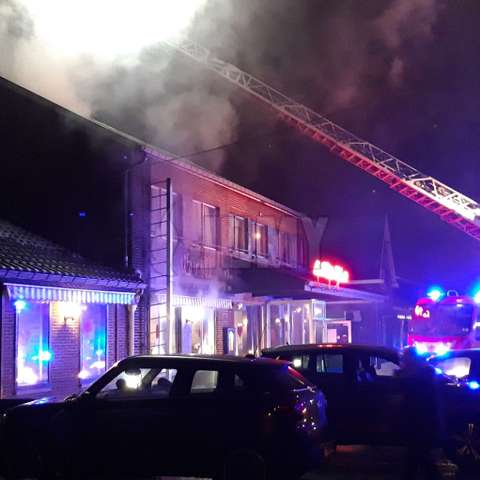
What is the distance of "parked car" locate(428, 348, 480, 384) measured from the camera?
34.5ft

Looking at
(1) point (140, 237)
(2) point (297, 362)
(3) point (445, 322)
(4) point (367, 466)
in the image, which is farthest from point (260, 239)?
(4) point (367, 466)

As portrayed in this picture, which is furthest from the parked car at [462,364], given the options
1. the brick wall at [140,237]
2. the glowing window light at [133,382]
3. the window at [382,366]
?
the brick wall at [140,237]

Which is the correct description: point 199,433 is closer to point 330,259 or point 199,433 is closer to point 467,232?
point 467,232

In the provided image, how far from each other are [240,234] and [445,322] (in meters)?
7.00

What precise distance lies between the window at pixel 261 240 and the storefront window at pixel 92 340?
8.56m

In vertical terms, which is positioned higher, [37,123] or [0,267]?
[37,123]

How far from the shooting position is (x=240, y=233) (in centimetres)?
2245

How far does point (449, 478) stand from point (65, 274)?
7835mm

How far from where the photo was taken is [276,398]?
26.0 feet

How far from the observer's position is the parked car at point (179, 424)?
7.85 meters

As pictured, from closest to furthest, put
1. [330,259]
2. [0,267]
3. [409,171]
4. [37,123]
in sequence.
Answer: [0,267], [37,123], [409,171], [330,259]

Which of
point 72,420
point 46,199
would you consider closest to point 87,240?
point 46,199

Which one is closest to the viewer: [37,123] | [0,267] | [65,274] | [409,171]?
[0,267]

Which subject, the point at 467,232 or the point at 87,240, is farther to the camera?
the point at 467,232
